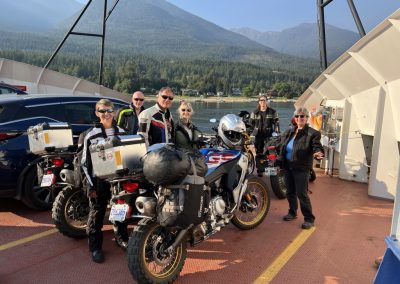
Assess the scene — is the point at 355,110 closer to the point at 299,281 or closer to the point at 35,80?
the point at 299,281

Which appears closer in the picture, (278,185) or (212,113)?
(278,185)

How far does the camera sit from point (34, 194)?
5.10 metres

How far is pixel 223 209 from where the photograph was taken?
13.2ft

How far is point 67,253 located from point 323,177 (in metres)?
5.30

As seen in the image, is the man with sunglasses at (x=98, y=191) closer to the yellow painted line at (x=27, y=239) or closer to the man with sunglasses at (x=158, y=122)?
the man with sunglasses at (x=158, y=122)

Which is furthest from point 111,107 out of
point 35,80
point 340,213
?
point 35,80

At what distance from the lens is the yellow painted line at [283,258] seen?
11.7 feet

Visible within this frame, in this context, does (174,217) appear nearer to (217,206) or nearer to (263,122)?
(217,206)

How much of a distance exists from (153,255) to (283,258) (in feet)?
4.78

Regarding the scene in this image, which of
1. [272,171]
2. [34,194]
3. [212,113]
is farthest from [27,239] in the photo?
[212,113]

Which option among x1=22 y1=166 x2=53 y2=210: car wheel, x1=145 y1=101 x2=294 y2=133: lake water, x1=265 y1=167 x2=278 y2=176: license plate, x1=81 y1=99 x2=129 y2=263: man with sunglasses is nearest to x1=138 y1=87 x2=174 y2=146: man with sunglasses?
x1=145 y1=101 x2=294 y2=133: lake water

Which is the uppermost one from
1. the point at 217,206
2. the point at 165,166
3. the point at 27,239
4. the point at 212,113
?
the point at 212,113

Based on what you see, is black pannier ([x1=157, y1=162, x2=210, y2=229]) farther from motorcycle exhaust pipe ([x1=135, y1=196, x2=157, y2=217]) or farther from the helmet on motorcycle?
the helmet on motorcycle

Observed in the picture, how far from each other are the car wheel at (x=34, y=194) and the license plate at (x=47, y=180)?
578mm
